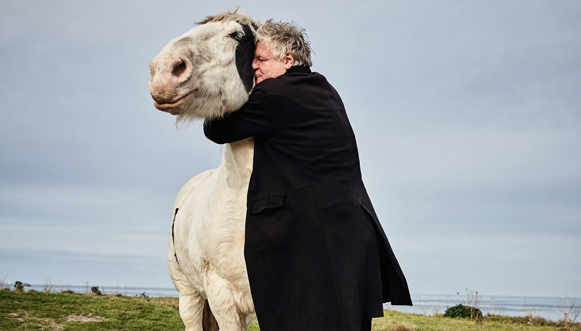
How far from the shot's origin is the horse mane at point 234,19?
312 centimetres

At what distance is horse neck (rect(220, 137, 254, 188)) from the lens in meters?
3.10

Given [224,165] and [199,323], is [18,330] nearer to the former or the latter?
[199,323]

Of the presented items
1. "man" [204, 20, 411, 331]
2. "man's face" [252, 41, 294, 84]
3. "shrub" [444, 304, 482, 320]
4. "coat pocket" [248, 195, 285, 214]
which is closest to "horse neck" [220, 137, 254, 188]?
"man" [204, 20, 411, 331]

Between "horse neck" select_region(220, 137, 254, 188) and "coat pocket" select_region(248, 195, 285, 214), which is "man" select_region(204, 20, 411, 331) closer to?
"coat pocket" select_region(248, 195, 285, 214)

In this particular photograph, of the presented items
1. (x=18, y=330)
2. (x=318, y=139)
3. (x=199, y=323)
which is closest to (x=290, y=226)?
(x=318, y=139)

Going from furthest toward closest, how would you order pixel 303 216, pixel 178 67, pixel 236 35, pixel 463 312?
pixel 463 312 → pixel 236 35 → pixel 303 216 → pixel 178 67

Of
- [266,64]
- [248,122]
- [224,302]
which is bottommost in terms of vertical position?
[224,302]

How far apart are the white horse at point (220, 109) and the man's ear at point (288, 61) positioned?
0.23 metres

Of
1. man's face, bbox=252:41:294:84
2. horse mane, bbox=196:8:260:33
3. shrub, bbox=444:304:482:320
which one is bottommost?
shrub, bbox=444:304:482:320

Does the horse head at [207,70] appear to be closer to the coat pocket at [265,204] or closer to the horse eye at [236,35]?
the horse eye at [236,35]

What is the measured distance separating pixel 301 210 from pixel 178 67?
42.8 inches

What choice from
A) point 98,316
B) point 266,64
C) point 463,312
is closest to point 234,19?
point 266,64

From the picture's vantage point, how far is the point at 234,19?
3.13 meters

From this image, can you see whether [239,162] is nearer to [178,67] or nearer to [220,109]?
[220,109]
